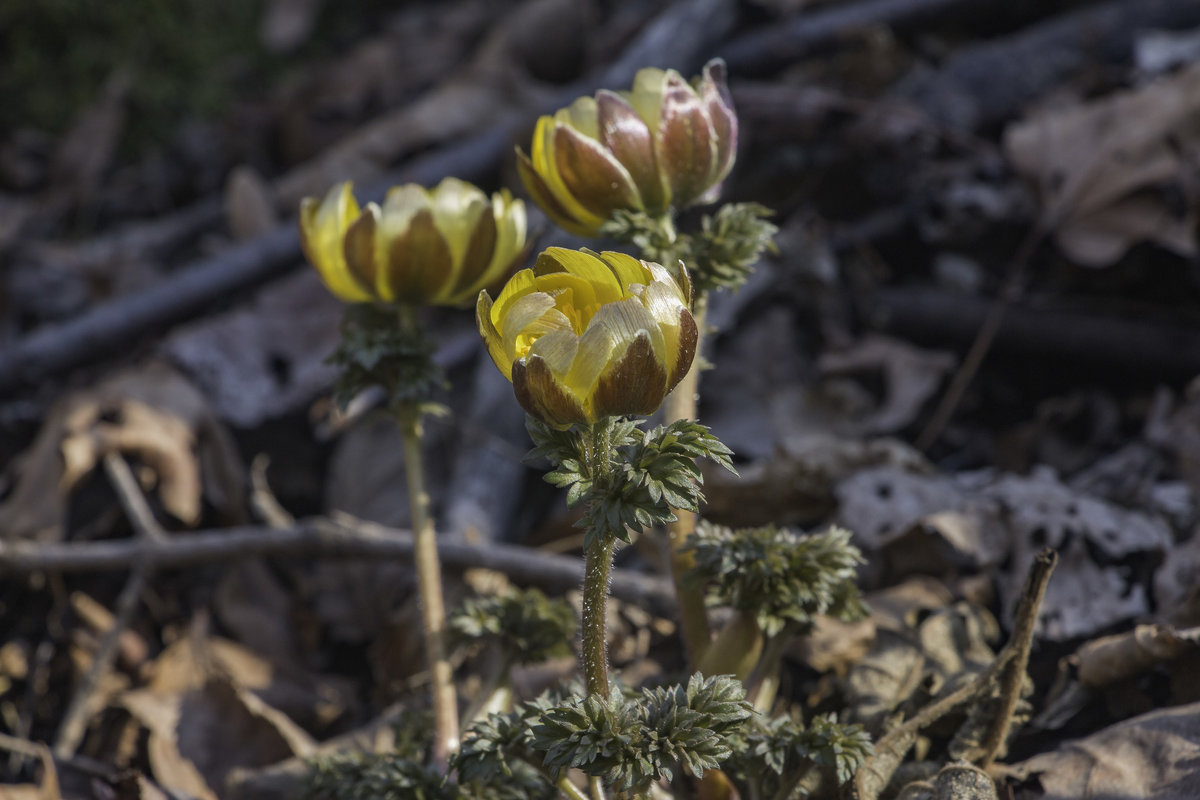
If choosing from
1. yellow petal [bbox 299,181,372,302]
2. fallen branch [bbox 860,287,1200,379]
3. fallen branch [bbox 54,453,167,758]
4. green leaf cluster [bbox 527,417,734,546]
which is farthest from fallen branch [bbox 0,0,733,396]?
green leaf cluster [bbox 527,417,734,546]

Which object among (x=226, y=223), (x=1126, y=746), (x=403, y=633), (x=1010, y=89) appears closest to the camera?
(x=1126, y=746)

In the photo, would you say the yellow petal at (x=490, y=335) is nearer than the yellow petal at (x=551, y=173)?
Yes

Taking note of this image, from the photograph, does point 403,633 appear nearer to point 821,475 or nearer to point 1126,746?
point 821,475

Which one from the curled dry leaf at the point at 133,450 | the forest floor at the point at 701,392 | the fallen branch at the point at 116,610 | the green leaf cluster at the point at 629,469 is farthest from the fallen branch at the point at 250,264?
the green leaf cluster at the point at 629,469

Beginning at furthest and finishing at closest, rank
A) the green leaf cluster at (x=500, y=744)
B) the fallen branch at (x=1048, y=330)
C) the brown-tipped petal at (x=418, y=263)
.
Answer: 1. the fallen branch at (x=1048, y=330)
2. the brown-tipped petal at (x=418, y=263)
3. the green leaf cluster at (x=500, y=744)

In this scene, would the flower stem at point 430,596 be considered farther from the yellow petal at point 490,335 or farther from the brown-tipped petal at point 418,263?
the yellow petal at point 490,335

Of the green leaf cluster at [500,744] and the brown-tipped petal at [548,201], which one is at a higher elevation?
the brown-tipped petal at [548,201]

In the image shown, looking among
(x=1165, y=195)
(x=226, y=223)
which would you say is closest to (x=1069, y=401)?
(x=1165, y=195)
